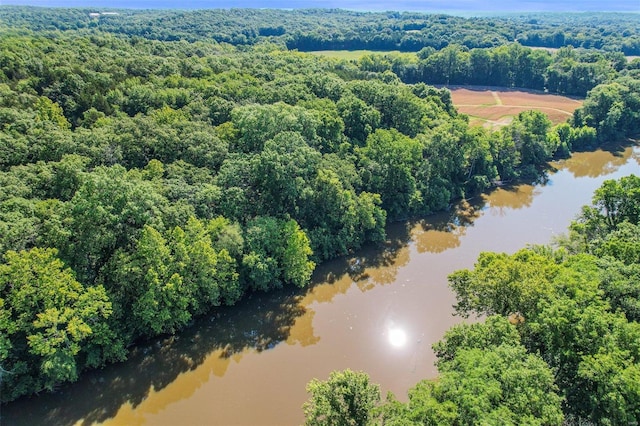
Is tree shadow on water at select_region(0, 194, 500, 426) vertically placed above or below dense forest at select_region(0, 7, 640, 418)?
below

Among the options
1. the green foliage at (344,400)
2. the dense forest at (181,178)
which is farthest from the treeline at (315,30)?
the green foliage at (344,400)

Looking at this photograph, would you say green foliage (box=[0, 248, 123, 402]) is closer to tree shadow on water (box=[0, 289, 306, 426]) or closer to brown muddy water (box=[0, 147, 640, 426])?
tree shadow on water (box=[0, 289, 306, 426])

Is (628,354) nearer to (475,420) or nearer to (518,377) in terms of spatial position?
(518,377)

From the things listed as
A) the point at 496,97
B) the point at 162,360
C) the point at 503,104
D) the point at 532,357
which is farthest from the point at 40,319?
the point at 496,97

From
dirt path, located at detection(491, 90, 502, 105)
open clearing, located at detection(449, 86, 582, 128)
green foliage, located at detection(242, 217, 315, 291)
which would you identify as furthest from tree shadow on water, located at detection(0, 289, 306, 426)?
dirt path, located at detection(491, 90, 502, 105)

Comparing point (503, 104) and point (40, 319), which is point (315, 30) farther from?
point (40, 319)

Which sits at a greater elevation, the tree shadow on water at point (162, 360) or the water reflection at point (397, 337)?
the tree shadow on water at point (162, 360)

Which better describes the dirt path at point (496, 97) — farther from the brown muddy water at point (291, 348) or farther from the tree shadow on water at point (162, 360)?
the tree shadow on water at point (162, 360)
